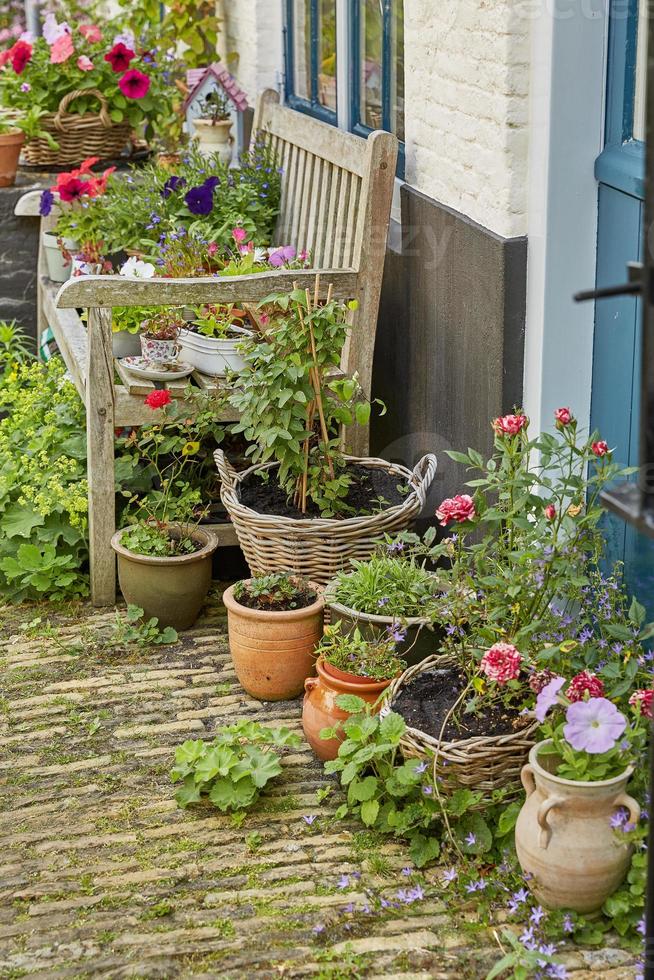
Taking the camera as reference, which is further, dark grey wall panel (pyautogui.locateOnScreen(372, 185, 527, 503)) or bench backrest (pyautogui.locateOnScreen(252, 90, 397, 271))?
bench backrest (pyautogui.locateOnScreen(252, 90, 397, 271))

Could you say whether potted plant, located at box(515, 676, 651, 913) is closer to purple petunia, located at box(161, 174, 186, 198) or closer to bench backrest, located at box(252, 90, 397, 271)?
bench backrest, located at box(252, 90, 397, 271)

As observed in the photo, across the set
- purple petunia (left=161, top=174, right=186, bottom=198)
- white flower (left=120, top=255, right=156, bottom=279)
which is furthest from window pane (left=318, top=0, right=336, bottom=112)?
white flower (left=120, top=255, right=156, bottom=279)

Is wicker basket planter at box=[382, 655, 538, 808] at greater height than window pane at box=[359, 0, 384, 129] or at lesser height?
lesser

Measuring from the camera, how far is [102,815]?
3.38m

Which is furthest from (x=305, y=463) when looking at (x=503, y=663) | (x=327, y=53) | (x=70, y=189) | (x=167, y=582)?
(x=327, y=53)

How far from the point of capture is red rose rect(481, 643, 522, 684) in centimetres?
298

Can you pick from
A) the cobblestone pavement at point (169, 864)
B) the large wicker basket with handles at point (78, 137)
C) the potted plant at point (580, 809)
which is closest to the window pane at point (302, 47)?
the large wicker basket with handles at point (78, 137)

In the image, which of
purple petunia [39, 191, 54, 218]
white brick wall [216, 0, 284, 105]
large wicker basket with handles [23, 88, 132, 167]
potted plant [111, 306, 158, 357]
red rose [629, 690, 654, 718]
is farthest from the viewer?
large wicker basket with handles [23, 88, 132, 167]

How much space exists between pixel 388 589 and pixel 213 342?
1363 mm

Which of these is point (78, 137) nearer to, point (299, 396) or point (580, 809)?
point (299, 396)

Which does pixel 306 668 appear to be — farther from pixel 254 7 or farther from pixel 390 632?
pixel 254 7

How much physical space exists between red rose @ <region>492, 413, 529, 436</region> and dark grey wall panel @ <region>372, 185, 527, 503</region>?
51 cm

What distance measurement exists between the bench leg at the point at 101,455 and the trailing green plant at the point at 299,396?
0.56 meters

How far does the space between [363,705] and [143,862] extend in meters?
0.70
